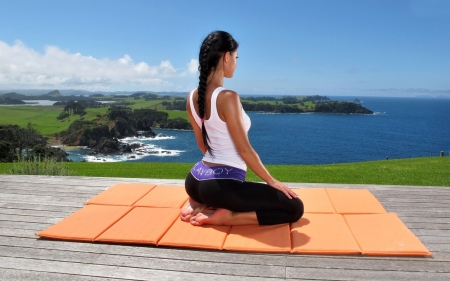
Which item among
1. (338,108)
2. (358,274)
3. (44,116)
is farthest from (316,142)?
(358,274)

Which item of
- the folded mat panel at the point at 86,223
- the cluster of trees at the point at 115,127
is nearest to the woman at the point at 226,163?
the folded mat panel at the point at 86,223

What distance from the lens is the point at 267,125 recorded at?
76000mm

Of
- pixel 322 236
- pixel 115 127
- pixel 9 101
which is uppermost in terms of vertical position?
pixel 322 236

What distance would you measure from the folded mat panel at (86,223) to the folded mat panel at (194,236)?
1.59ft

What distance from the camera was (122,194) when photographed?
3.31m

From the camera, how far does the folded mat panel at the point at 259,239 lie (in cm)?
213

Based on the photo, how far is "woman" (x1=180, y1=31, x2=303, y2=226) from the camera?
7.70 feet

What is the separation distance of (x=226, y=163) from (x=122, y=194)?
1.33 metres

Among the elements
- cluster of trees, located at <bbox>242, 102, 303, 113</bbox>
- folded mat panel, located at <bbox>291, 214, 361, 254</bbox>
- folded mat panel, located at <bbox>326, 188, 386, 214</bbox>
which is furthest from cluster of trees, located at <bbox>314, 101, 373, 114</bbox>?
folded mat panel, located at <bbox>291, 214, 361, 254</bbox>

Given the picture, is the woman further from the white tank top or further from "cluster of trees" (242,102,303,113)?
"cluster of trees" (242,102,303,113)

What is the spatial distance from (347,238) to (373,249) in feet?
0.60

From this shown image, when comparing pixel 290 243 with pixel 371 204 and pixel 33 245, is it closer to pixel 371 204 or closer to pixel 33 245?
pixel 371 204

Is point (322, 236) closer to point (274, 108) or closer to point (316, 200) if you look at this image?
point (316, 200)

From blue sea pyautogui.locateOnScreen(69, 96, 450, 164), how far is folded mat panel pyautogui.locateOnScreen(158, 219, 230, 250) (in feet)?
130
